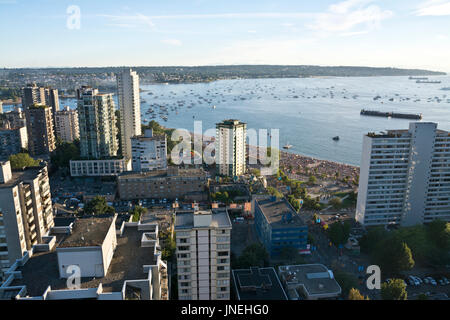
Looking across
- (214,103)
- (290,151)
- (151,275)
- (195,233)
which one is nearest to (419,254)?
(195,233)

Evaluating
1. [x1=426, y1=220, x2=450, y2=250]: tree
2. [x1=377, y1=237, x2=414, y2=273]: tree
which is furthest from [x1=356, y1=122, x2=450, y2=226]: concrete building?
[x1=377, y1=237, x2=414, y2=273]: tree

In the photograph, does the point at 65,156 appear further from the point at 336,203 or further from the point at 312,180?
the point at 336,203

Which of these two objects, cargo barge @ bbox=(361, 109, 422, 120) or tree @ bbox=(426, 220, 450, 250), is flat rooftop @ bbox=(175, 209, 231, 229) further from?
cargo barge @ bbox=(361, 109, 422, 120)

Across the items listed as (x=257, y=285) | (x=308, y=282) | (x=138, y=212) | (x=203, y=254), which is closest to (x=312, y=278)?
(x=308, y=282)

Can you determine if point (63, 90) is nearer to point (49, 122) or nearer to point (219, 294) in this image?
point (49, 122)

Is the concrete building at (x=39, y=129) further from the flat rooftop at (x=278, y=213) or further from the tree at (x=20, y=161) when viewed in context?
the flat rooftop at (x=278, y=213)

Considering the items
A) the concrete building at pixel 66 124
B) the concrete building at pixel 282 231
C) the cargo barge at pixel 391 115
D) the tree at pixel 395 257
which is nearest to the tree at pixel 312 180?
the concrete building at pixel 282 231
